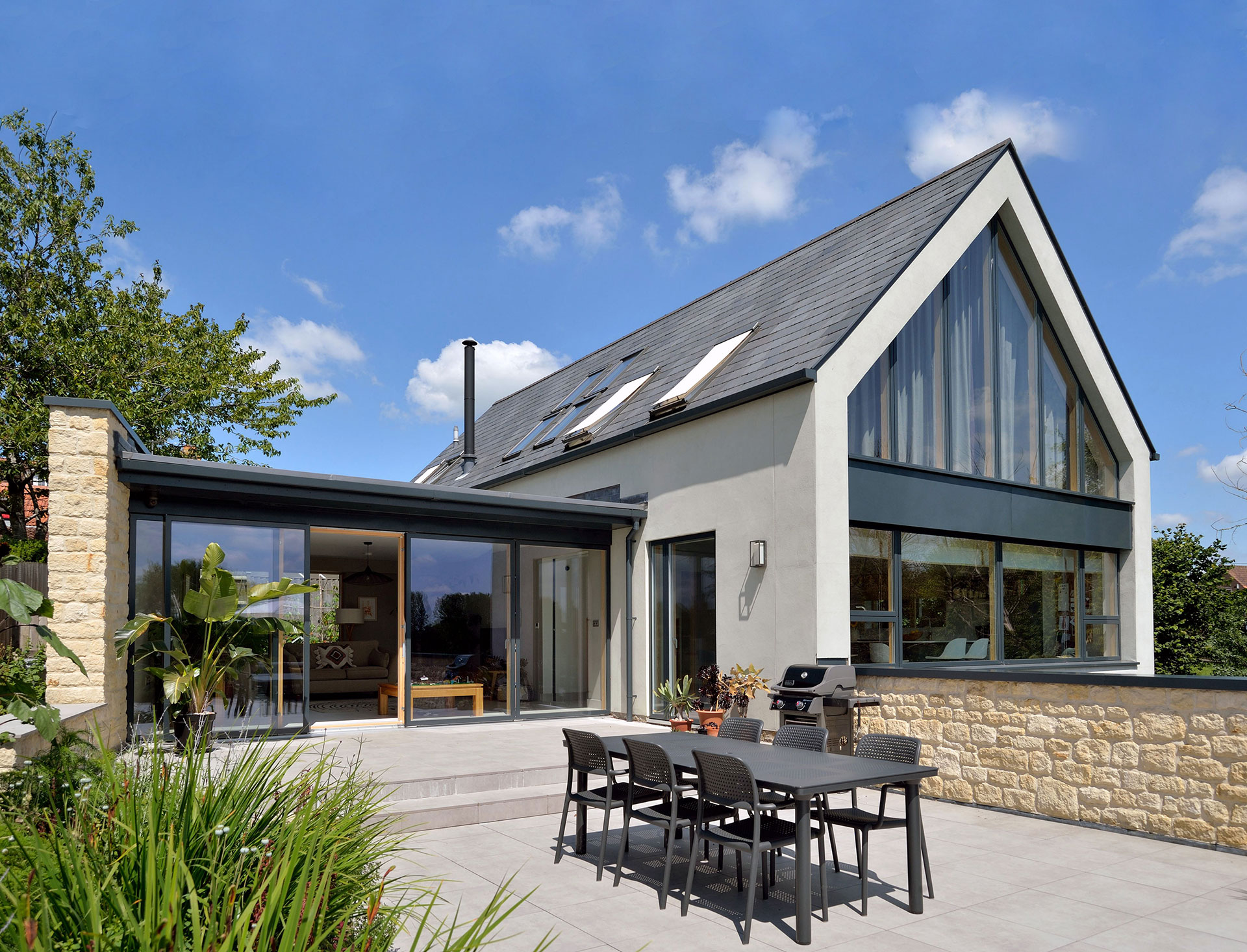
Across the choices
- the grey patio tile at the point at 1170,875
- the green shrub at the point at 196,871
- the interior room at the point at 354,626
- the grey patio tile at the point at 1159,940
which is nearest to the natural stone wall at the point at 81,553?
the interior room at the point at 354,626

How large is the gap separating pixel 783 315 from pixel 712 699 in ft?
18.3

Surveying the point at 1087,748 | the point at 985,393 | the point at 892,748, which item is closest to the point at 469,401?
the point at 985,393

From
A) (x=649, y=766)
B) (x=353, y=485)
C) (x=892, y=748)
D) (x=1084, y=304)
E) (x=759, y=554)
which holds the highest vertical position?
(x=1084, y=304)

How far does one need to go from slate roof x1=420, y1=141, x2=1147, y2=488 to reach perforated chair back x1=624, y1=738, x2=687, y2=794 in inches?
207

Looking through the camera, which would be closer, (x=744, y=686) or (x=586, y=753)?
(x=586, y=753)

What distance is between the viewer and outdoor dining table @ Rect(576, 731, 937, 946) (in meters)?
Result: 4.96

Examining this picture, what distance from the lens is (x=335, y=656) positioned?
51.8ft

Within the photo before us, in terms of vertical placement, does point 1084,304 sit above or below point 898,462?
above

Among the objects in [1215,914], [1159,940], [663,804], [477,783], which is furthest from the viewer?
[477,783]

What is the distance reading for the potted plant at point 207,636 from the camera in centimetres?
970

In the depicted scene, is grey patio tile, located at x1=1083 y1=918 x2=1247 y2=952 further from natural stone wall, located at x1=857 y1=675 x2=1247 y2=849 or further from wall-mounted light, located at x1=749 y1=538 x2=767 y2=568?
wall-mounted light, located at x1=749 y1=538 x2=767 y2=568

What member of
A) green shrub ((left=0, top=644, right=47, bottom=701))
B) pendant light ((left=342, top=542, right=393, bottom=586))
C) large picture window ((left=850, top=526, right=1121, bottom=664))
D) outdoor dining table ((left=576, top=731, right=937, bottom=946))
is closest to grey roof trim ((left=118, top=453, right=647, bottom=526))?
green shrub ((left=0, top=644, right=47, bottom=701))

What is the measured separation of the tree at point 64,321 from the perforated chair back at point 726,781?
14.7m

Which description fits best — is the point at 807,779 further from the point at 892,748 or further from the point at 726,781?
the point at 892,748
